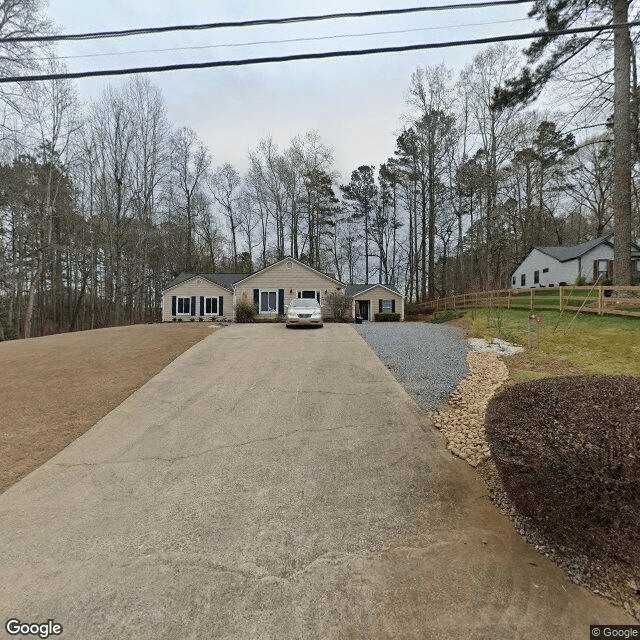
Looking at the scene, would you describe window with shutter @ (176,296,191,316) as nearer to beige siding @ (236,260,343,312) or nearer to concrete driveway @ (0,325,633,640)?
beige siding @ (236,260,343,312)

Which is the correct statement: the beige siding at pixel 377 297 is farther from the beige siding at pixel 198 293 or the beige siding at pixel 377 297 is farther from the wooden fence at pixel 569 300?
the beige siding at pixel 198 293

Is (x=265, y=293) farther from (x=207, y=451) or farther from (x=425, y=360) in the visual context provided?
(x=207, y=451)

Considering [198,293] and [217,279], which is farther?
[217,279]

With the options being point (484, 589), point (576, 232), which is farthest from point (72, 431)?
point (576, 232)

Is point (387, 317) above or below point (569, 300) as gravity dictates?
below

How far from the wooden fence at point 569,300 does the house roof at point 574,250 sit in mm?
7719

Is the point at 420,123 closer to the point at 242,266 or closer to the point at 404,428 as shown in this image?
the point at 242,266

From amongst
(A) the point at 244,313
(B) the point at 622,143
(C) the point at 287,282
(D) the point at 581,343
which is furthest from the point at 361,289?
(D) the point at 581,343

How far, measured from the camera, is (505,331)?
985 cm

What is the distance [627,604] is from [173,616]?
2.64 meters

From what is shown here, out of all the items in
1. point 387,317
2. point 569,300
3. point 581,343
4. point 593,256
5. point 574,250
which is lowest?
point 581,343

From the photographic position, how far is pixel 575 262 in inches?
893

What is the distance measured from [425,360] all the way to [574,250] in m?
23.6

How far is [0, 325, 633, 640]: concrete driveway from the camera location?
182 cm
